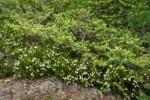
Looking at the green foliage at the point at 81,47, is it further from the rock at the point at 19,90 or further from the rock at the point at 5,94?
the rock at the point at 5,94

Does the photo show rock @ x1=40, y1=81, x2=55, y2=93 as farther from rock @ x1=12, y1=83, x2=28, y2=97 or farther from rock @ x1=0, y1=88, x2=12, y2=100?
rock @ x1=0, y1=88, x2=12, y2=100

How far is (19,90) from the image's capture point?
244 inches

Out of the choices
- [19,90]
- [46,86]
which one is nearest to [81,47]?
[46,86]

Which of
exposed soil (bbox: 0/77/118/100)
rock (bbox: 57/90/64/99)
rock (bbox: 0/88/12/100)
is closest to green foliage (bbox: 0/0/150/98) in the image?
exposed soil (bbox: 0/77/118/100)

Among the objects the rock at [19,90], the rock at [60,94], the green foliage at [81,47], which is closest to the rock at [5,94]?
the rock at [19,90]

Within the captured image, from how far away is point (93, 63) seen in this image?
21.2ft

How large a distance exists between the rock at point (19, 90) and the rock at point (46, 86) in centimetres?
36

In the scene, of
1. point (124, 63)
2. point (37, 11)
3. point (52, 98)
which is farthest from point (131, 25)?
point (52, 98)

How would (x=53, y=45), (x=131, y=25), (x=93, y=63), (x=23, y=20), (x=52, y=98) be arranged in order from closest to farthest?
(x=52, y=98), (x=93, y=63), (x=53, y=45), (x=23, y=20), (x=131, y=25)

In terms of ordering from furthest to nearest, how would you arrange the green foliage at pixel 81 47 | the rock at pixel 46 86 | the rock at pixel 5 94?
the green foliage at pixel 81 47
the rock at pixel 46 86
the rock at pixel 5 94

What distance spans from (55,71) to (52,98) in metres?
0.66

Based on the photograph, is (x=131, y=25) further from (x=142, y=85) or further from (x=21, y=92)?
(x=21, y=92)

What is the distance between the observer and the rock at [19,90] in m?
6.12

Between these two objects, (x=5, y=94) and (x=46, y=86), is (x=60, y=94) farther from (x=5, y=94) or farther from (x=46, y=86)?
(x=5, y=94)
